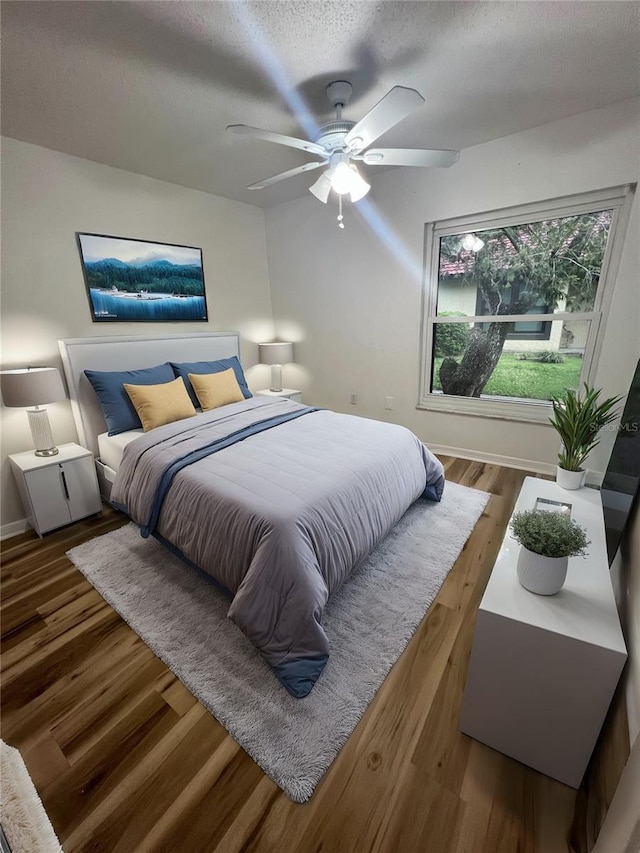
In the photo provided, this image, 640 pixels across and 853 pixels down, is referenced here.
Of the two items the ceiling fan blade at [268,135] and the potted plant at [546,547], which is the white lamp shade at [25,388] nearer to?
the ceiling fan blade at [268,135]

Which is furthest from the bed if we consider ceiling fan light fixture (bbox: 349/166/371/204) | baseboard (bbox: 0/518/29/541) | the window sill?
ceiling fan light fixture (bbox: 349/166/371/204)

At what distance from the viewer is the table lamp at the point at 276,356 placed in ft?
13.4

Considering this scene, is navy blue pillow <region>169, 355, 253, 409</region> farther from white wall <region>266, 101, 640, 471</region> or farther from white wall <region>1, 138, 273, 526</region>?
white wall <region>266, 101, 640, 471</region>

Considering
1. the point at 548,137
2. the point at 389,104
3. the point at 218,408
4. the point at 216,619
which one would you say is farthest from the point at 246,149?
the point at 216,619

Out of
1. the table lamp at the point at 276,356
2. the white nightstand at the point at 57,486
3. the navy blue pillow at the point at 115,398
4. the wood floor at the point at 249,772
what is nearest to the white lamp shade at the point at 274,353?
the table lamp at the point at 276,356

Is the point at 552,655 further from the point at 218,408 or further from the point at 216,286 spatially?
the point at 216,286

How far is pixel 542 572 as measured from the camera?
3.77ft

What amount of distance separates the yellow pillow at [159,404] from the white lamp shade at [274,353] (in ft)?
4.65

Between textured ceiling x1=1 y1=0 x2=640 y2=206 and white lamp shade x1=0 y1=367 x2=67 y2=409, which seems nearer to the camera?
textured ceiling x1=1 y1=0 x2=640 y2=206

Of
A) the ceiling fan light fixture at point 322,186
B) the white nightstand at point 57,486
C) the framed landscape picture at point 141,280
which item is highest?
the ceiling fan light fixture at point 322,186

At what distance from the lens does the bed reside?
1449mm

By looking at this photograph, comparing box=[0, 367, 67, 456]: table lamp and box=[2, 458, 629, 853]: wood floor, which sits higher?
box=[0, 367, 67, 456]: table lamp

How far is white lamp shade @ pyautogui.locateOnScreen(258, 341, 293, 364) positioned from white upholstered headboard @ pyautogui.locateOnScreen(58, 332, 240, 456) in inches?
34.9

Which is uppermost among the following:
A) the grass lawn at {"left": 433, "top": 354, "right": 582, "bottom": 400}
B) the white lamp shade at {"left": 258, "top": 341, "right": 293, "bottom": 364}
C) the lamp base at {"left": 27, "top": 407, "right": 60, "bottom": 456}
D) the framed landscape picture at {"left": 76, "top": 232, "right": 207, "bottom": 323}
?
the framed landscape picture at {"left": 76, "top": 232, "right": 207, "bottom": 323}
